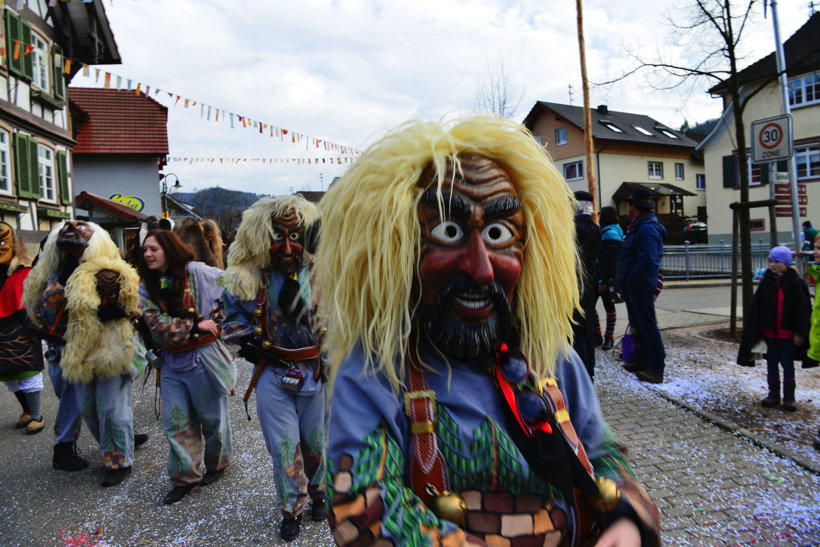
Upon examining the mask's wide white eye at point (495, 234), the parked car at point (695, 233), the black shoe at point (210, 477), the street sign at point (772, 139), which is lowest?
the black shoe at point (210, 477)

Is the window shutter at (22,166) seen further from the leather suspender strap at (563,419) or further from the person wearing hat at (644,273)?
the leather suspender strap at (563,419)

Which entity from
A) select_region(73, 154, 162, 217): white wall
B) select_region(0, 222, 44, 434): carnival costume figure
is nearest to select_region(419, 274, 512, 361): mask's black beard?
select_region(0, 222, 44, 434): carnival costume figure

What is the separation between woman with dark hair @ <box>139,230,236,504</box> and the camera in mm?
3445

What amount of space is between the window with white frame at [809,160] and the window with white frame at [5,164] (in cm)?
2755

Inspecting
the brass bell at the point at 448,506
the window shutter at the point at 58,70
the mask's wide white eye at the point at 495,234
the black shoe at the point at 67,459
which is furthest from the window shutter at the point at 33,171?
the brass bell at the point at 448,506

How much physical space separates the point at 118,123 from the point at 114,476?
23058 mm

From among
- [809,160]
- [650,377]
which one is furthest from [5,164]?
[809,160]

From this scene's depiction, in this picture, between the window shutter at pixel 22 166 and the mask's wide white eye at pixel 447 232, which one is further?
the window shutter at pixel 22 166

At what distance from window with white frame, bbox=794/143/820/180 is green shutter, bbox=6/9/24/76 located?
27233mm

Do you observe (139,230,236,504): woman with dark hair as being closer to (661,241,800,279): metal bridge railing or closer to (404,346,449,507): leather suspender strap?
(404,346,449,507): leather suspender strap

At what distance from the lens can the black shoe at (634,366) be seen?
5859 mm

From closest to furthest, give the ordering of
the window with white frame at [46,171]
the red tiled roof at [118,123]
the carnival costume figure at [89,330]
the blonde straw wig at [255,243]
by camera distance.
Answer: the blonde straw wig at [255,243] → the carnival costume figure at [89,330] → the window with white frame at [46,171] → the red tiled roof at [118,123]

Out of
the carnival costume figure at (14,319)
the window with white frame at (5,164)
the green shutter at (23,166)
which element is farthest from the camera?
the green shutter at (23,166)

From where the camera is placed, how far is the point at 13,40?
1209cm
